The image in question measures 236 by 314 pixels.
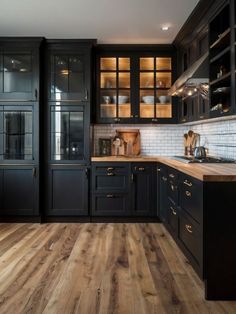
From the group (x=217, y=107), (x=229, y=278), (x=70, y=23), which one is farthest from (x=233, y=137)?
(x=70, y=23)

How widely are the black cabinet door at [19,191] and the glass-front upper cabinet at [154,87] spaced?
6.16 feet

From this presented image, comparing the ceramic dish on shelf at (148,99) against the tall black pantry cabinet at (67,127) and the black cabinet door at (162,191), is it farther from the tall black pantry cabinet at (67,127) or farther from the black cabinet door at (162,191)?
the black cabinet door at (162,191)

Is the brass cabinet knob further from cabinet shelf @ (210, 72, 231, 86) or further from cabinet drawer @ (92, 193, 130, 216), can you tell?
cabinet drawer @ (92, 193, 130, 216)

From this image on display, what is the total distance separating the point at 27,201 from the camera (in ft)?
14.9

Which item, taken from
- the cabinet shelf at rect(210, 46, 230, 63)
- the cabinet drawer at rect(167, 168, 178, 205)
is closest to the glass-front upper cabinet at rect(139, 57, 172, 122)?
the cabinet drawer at rect(167, 168, 178, 205)

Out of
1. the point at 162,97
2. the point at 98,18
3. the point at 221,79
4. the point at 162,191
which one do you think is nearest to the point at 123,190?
Answer: the point at 162,191

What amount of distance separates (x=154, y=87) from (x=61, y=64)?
56.0 inches

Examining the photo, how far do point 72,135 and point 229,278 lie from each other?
9.80 feet

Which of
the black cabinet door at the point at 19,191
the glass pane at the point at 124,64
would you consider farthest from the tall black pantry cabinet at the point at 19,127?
the glass pane at the point at 124,64

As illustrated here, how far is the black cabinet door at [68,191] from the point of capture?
458 centimetres

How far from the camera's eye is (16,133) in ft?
15.0

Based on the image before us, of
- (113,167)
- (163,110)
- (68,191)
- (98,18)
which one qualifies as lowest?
(68,191)

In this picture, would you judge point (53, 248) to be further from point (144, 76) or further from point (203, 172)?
point (144, 76)

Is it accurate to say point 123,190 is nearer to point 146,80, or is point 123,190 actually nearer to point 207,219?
point 146,80
